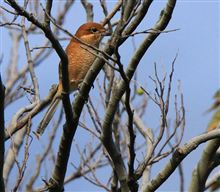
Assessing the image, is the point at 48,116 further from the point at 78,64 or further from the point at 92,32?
the point at 92,32

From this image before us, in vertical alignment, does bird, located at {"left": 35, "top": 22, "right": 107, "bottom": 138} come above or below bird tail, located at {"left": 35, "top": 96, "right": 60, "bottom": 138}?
above

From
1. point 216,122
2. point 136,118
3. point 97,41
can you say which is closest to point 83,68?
point 97,41

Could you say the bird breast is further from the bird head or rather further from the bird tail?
the bird tail

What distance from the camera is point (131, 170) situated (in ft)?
11.4

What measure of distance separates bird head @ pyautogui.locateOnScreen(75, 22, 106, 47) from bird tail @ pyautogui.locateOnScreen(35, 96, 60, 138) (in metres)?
0.85

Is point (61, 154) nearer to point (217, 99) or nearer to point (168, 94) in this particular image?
point (168, 94)


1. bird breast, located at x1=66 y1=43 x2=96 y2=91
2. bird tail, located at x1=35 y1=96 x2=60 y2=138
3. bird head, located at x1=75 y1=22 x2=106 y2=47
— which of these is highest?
bird head, located at x1=75 y1=22 x2=106 y2=47

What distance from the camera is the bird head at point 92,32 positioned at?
5.36 metres

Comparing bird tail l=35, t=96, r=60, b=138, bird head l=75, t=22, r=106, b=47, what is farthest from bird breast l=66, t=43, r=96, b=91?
bird tail l=35, t=96, r=60, b=138

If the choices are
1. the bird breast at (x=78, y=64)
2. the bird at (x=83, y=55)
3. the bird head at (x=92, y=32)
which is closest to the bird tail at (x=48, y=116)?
the bird at (x=83, y=55)

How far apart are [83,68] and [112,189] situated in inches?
51.3

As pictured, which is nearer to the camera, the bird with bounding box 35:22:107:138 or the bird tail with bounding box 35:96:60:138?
the bird tail with bounding box 35:96:60:138

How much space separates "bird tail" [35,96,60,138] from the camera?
4.45 meters

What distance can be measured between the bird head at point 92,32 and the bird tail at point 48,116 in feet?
2.80
